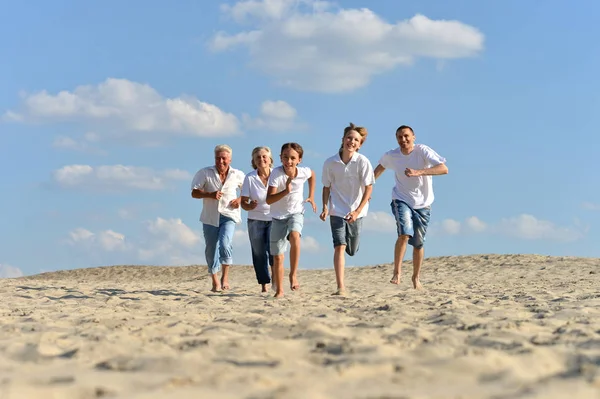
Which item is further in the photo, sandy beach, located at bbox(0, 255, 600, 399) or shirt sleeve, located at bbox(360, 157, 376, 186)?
shirt sleeve, located at bbox(360, 157, 376, 186)

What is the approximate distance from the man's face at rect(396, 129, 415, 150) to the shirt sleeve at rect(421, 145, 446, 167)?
18 cm

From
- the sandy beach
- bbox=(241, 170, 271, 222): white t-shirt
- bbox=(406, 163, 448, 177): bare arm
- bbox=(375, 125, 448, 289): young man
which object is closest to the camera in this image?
the sandy beach

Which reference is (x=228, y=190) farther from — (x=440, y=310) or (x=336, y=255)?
(x=440, y=310)

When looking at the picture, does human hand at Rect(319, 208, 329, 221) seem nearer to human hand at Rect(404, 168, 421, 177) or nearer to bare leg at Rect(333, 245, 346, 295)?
bare leg at Rect(333, 245, 346, 295)

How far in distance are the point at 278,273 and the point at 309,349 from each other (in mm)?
3693

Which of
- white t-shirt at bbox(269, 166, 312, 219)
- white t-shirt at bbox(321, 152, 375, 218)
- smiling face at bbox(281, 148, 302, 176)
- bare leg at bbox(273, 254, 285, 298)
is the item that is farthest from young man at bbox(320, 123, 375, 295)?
bare leg at bbox(273, 254, 285, 298)

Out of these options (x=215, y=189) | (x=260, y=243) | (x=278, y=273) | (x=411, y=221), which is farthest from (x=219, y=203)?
(x=411, y=221)

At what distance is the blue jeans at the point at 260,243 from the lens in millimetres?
8680

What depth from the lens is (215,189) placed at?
31.1ft

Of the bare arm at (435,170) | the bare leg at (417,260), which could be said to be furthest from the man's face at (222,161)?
the bare leg at (417,260)

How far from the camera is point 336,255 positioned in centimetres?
784

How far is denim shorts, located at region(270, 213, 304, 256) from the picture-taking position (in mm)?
7918

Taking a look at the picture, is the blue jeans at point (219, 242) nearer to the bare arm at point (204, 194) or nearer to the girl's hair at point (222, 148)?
the bare arm at point (204, 194)

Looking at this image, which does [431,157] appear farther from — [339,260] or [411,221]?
[339,260]
